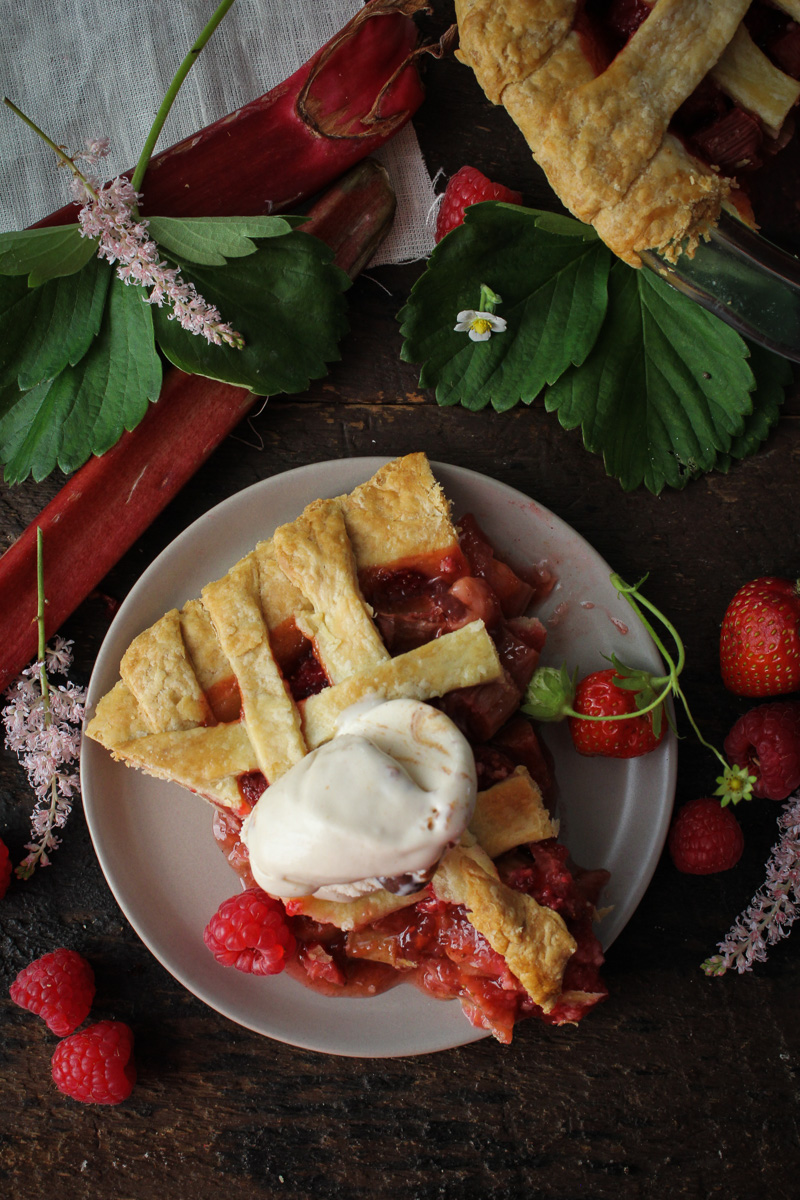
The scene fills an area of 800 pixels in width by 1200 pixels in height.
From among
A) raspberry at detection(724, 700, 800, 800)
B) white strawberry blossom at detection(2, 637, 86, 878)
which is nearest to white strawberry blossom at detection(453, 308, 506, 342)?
raspberry at detection(724, 700, 800, 800)

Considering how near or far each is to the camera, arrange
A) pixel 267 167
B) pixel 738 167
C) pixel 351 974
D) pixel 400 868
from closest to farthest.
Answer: pixel 738 167
pixel 400 868
pixel 351 974
pixel 267 167

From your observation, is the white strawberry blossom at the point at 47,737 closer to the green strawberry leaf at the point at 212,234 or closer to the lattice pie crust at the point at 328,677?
the lattice pie crust at the point at 328,677

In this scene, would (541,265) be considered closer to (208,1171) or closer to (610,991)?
(610,991)

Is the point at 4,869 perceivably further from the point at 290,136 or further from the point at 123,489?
the point at 290,136

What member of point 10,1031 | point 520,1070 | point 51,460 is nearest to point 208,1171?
point 10,1031

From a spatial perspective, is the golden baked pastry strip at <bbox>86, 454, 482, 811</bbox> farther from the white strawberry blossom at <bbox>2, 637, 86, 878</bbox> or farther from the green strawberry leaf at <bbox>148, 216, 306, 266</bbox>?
the green strawberry leaf at <bbox>148, 216, 306, 266</bbox>

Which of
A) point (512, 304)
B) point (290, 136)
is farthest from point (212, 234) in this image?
point (512, 304)
